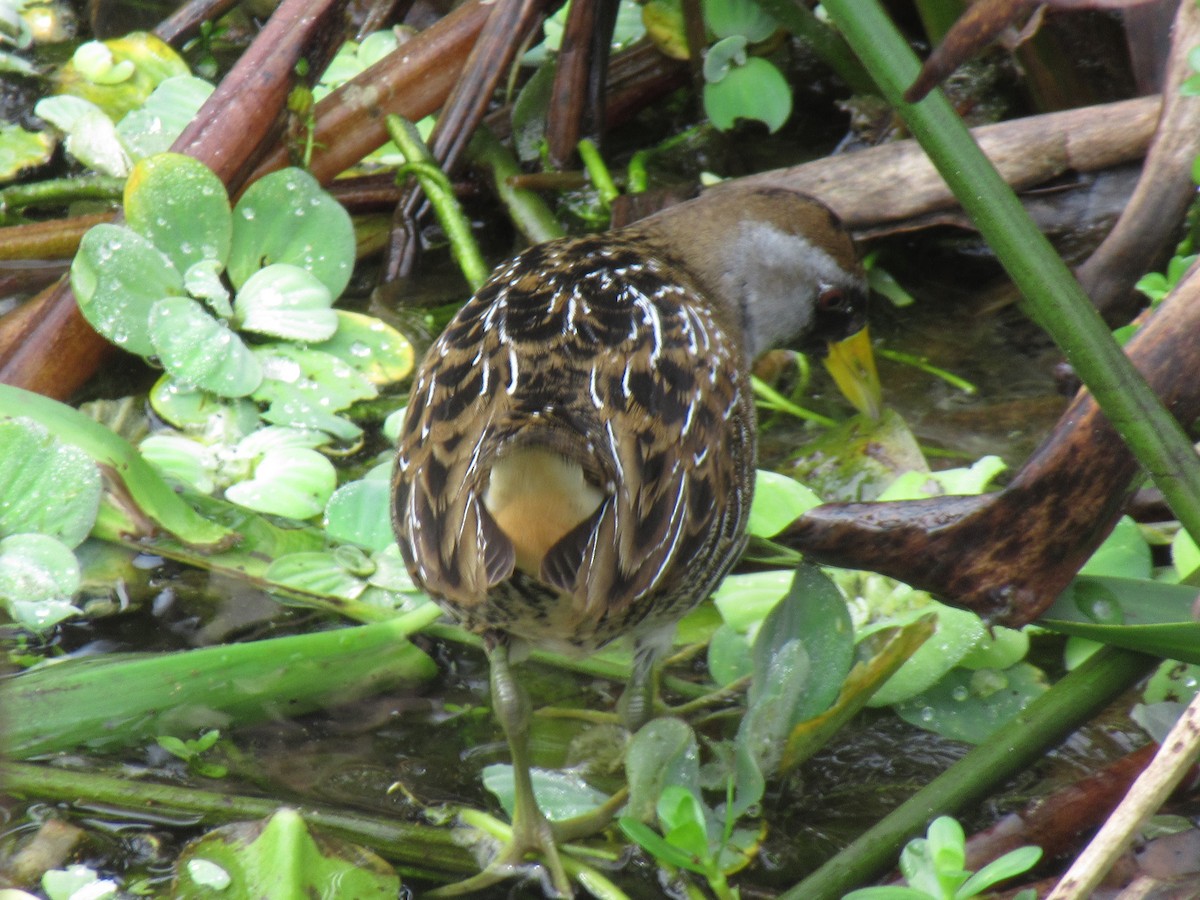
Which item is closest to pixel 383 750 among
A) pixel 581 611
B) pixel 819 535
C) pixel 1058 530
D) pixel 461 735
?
pixel 461 735

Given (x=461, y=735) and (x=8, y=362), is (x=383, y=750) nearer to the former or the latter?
(x=461, y=735)

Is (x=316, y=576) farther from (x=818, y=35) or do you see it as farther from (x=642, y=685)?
(x=818, y=35)

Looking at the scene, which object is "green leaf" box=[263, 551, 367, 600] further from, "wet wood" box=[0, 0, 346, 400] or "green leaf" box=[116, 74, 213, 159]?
"green leaf" box=[116, 74, 213, 159]

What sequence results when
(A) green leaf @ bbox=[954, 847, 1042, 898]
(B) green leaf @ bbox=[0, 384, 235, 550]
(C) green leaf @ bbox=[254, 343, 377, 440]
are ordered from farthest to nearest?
(C) green leaf @ bbox=[254, 343, 377, 440]
(B) green leaf @ bbox=[0, 384, 235, 550]
(A) green leaf @ bbox=[954, 847, 1042, 898]

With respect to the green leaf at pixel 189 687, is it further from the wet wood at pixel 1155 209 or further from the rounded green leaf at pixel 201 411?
the wet wood at pixel 1155 209

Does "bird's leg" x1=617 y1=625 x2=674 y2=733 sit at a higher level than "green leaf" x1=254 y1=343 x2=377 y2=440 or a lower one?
lower

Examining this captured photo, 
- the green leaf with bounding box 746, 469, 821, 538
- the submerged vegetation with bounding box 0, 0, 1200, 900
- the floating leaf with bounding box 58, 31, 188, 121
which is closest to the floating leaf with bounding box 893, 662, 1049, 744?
the submerged vegetation with bounding box 0, 0, 1200, 900

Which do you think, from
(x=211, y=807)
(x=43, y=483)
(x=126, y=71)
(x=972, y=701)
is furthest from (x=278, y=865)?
(x=126, y=71)
